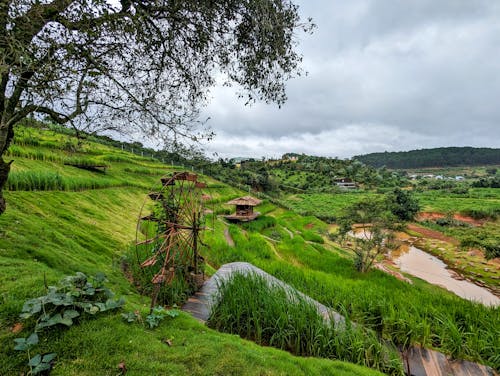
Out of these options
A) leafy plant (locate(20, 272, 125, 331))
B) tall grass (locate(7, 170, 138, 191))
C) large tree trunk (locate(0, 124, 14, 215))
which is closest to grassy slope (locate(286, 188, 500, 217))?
tall grass (locate(7, 170, 138, 191))

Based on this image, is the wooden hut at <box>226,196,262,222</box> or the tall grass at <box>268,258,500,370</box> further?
the wooden hut at <box>226,196,262,222</box>

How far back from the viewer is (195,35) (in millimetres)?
4367

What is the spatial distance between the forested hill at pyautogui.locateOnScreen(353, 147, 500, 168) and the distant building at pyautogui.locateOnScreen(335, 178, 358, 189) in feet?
302

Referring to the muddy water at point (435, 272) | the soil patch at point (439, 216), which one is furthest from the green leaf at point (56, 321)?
the soil patch at point (439, 216)

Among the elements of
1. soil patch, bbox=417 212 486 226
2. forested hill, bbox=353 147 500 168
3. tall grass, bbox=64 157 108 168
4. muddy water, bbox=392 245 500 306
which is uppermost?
forested hill, bbox=353 147 500 168

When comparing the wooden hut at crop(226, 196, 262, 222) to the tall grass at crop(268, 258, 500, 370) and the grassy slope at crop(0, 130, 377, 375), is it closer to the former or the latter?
the tall grass at crop(268, 258, 500, 370)

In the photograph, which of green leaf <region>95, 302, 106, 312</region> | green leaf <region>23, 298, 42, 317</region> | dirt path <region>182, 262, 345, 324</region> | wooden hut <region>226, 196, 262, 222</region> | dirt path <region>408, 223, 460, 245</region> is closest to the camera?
green leaf <region>23, 298, 42, 317</region>

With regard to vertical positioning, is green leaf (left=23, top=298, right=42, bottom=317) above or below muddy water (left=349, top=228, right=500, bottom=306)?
above

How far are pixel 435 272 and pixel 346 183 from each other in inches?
2213

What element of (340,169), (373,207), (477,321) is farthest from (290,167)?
(477,321)

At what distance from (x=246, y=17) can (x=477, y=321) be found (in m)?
7.95

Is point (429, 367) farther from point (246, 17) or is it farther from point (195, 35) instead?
point (195, 35)

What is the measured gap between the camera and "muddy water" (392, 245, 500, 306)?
51.3 ft

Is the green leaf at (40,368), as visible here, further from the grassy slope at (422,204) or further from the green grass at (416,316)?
the grassy slope at (422,204)
